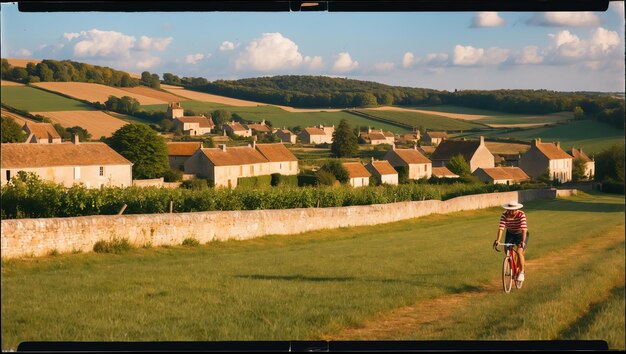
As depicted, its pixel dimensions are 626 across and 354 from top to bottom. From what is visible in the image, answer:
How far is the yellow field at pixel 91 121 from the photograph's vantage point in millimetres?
6875

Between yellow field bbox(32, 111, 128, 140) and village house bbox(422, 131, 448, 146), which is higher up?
yellow field bbox(32, 111, 128, 140)

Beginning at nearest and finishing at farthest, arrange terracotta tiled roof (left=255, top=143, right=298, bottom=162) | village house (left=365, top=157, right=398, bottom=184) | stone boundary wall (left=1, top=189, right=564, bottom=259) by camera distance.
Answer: terracotta tiled roof (left=255, top=143, right=298, bottom=162), village house (left=365, top=157, right=398, bottom=184), stone boundary wall (left=1, top=189, right=564, bottom=259)

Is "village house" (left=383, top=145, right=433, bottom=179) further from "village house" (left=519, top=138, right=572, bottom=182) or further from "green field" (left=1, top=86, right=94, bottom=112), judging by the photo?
"green field" (left=1, top=86, right=94, bottom=112)

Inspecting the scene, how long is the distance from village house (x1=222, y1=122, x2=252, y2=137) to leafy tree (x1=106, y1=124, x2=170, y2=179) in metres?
0.70

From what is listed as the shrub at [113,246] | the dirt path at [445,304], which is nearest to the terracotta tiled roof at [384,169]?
the dirt path at [445,304]

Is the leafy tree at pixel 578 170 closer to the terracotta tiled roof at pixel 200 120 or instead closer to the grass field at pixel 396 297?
the grass field at pixel 396 297

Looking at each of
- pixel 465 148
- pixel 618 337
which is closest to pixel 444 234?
pixel 465 148

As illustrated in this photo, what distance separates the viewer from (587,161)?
5.53 metres

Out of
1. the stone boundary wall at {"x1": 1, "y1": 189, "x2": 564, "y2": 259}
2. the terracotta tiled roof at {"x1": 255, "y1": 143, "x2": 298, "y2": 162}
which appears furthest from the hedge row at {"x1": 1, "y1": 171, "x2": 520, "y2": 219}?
the terracotta tiled roof at {"x1": 255, "y1": 143, "x2": 298, "y2": 162}

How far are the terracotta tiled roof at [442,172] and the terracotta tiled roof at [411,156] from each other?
138 millimetres

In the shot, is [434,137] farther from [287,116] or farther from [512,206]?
[512,206]

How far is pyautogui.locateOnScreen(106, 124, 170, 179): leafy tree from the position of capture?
7.12m

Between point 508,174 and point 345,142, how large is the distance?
1409 mm

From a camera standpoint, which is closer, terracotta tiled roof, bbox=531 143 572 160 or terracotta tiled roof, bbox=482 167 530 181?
terracotta tiled roof, bbox=531 143 572 160
